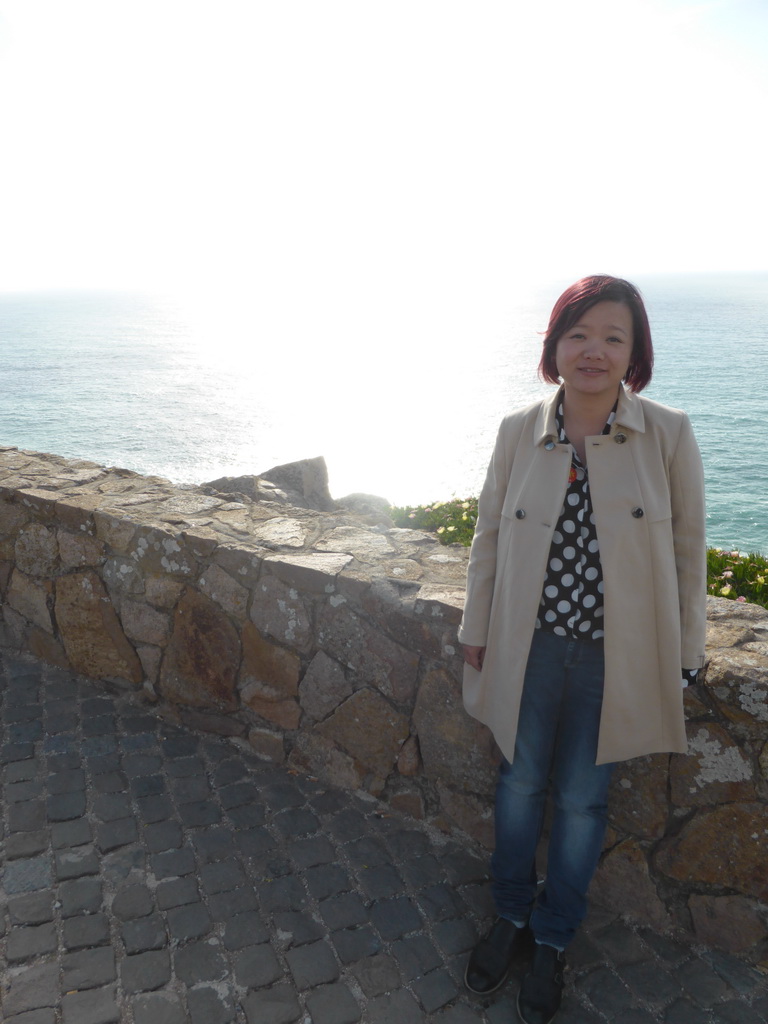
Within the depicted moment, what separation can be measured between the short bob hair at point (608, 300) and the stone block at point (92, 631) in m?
2.60

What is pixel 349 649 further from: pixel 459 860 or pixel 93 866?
pixel 93 866

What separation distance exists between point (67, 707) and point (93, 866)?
115cm

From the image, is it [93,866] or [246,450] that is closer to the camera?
[93,866]

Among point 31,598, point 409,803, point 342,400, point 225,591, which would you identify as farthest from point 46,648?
point 342,400

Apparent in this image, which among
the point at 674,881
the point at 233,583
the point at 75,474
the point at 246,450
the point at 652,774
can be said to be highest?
the point at 75,474

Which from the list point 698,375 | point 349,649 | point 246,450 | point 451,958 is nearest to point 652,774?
point 451,958

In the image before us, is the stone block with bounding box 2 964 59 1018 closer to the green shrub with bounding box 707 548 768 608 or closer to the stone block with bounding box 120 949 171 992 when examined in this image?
the stone block with bounding box 120 949 171 992

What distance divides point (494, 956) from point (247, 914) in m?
0.87

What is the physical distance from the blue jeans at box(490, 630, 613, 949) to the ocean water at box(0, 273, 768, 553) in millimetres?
18501

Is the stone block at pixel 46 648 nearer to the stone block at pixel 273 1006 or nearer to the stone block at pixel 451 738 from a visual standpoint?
the stone block at pixel 451 738

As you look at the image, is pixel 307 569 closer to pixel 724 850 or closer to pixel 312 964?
pixel 312 964

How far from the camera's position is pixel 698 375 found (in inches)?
1887

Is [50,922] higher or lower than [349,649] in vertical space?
lower

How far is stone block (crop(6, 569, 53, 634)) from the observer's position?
4020 mm
